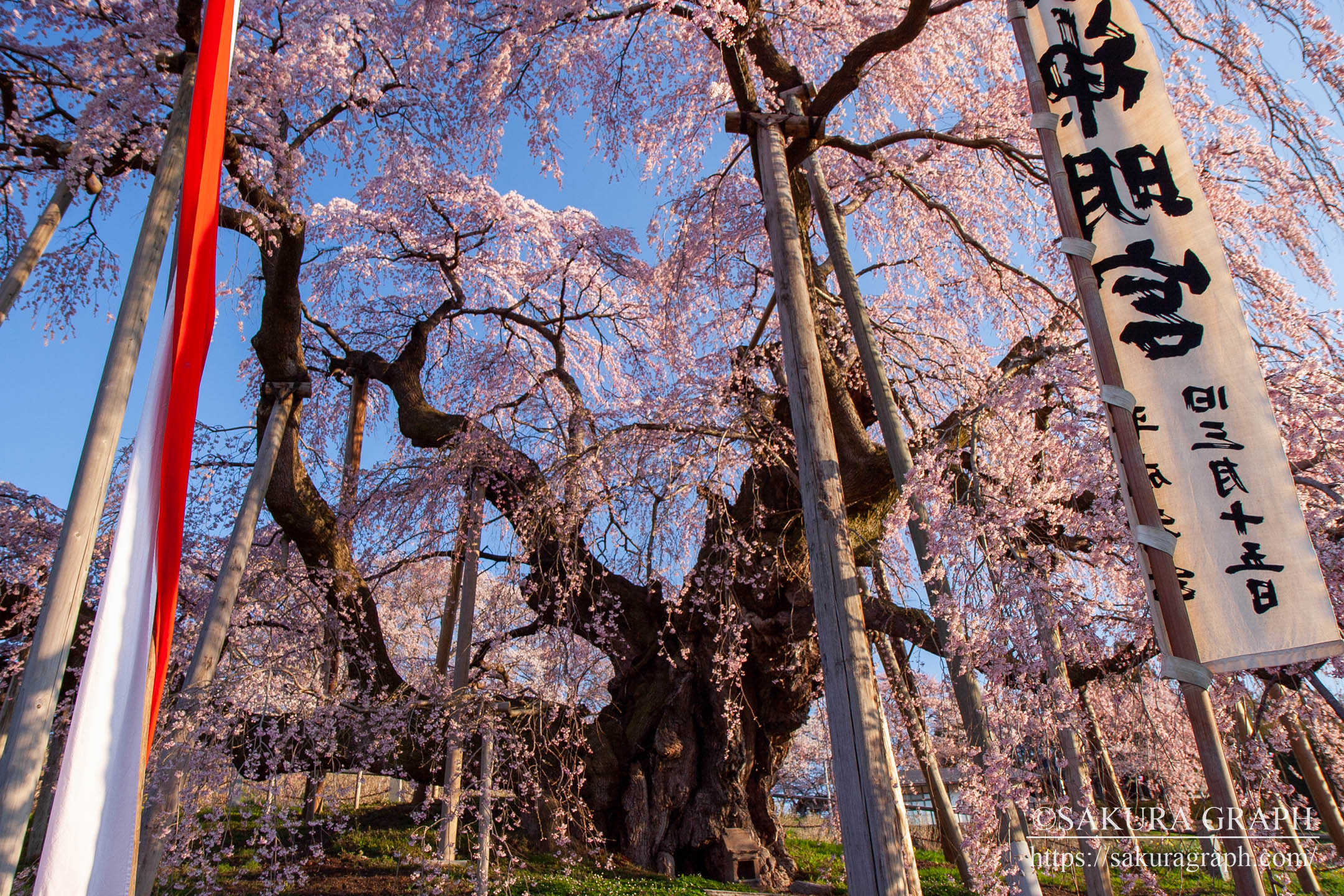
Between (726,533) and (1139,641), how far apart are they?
2.57m

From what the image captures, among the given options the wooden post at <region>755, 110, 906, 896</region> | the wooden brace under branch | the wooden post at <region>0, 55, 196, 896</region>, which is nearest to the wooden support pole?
the wooden post at <region>755, 110, 906, 896</region>

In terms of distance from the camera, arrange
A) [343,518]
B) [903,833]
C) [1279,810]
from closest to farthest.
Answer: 1. [903,833]
2. [1279,810]
3. [343,518]

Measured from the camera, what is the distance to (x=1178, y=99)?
4.57 metres

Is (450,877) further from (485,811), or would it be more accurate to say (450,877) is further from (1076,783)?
(1076,783)

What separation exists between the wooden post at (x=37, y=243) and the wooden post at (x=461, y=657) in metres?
3.45

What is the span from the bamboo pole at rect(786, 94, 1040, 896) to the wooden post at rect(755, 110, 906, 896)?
648mm

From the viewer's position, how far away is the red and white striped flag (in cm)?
182

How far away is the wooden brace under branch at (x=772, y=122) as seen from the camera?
13.8 ft

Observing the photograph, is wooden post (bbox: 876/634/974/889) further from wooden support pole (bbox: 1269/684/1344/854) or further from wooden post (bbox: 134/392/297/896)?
wooden post (bbox: 134/392/297/896)

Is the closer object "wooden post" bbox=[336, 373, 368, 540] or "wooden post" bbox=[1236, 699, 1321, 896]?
"wooden post" bbox=[1236, 699, 1321, 896]

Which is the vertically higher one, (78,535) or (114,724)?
(78,535)

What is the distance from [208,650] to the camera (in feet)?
16.3

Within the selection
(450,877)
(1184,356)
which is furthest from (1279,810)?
(450,877)

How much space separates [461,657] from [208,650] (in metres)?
1.95
